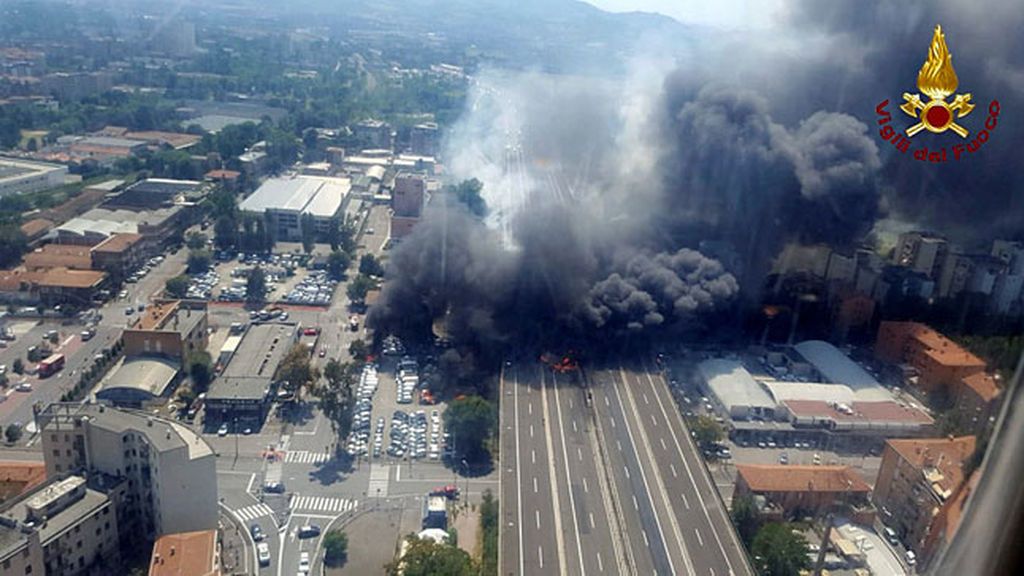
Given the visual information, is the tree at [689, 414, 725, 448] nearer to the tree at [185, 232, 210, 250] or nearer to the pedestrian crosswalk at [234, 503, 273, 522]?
the pedestrian crosswalk at [234, 503, 273, 522]

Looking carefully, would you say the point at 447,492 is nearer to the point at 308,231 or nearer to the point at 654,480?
the point at 654,480

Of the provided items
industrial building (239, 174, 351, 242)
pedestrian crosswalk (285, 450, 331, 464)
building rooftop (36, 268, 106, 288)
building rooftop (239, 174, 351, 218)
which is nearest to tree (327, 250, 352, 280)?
industrial building (239, 174, 351, 242)

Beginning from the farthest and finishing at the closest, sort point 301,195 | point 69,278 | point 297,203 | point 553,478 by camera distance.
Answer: point 301,195
point 297,203
point 69,278
point 553,478

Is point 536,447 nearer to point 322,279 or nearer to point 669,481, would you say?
point 669,481

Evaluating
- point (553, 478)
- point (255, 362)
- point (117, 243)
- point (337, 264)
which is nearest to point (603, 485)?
point (553, 478)

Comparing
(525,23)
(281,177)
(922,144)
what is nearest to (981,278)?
(922,144)

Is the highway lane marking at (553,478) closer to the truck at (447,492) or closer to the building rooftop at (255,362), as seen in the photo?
the truck at (447,492)
